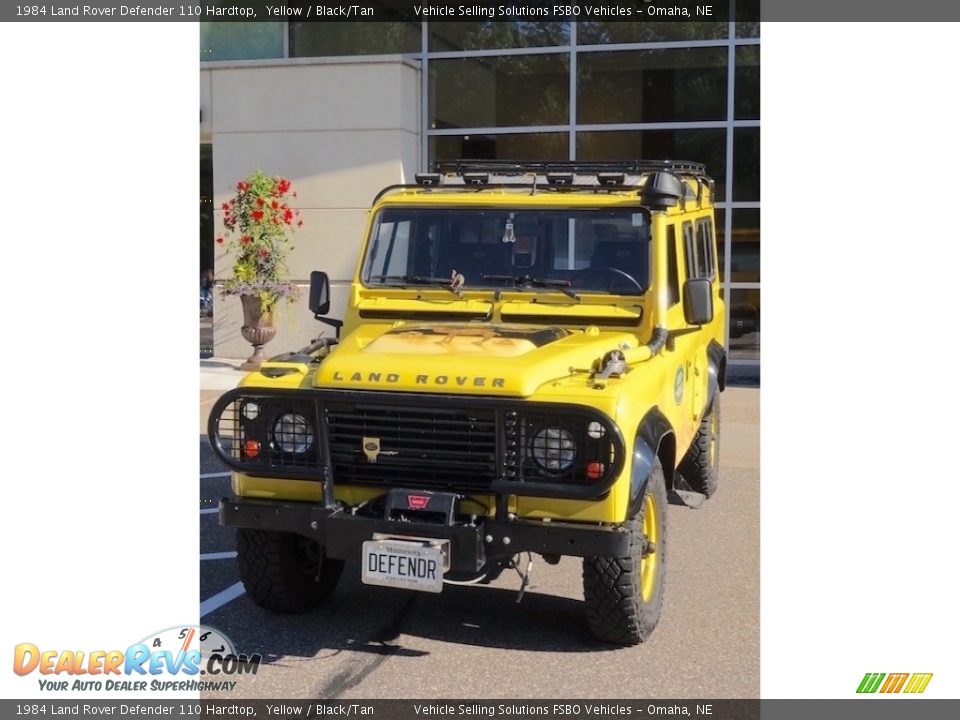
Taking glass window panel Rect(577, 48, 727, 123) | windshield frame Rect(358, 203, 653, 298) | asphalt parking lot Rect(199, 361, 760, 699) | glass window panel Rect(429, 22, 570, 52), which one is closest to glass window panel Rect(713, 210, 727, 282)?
glass window panel Rect(577, 48, 727, 123)

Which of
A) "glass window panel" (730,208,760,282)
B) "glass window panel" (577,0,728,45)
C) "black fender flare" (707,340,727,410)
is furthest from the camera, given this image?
"glass window panel" (730,208,760,282)

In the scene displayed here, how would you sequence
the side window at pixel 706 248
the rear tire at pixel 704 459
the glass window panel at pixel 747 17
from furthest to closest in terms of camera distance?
the glass window panel at pixel 747 17 → the rear tire at pixel 704 459 → the side window at pixel 706 248

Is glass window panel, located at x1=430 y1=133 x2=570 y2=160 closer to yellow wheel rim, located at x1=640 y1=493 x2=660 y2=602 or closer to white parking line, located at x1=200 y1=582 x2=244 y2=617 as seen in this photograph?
white parking line, located at x1=200 y1=582 x2=244 y2=617

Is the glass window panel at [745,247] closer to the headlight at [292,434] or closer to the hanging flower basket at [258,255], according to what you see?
the hanging flower basket at [258,255]

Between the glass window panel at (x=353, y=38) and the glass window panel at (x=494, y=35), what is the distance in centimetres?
33

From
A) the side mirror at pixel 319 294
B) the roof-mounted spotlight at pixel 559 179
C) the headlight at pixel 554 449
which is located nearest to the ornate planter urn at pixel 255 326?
the side mirror at pixel 319 294

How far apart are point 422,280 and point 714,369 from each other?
2.62 metres

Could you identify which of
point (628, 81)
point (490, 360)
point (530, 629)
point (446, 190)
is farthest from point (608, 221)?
point (628, 81)

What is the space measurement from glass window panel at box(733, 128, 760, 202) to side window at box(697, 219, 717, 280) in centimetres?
683

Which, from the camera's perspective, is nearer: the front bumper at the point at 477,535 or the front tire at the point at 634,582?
the front bumper at the point at 477,535

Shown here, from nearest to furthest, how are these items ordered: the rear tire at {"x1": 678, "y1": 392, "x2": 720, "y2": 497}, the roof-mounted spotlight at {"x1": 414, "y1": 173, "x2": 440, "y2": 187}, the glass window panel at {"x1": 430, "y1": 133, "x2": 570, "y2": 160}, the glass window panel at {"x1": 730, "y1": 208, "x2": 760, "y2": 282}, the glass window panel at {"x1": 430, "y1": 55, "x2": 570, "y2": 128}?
the roof-mounted spotlight at {"x1": 414, "y1": 173, "x2": 440, "y2": 187} → the rear tire at {"x1": 678, "y1": 392, "x2": 720, "y2": 497} → the glass window panel at {"x1": 730, "y1": 208, "x2": 760, "y2": 282} → the glass window panel at {"x1": 430, "y1": 55, "x2": 570, "y2": 128} → the glass window panel at {"x1": 430, "y1": 133, "x2": 570, "y2": 160}

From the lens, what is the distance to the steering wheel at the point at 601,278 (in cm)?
609

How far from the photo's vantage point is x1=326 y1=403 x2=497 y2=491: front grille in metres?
4.97
